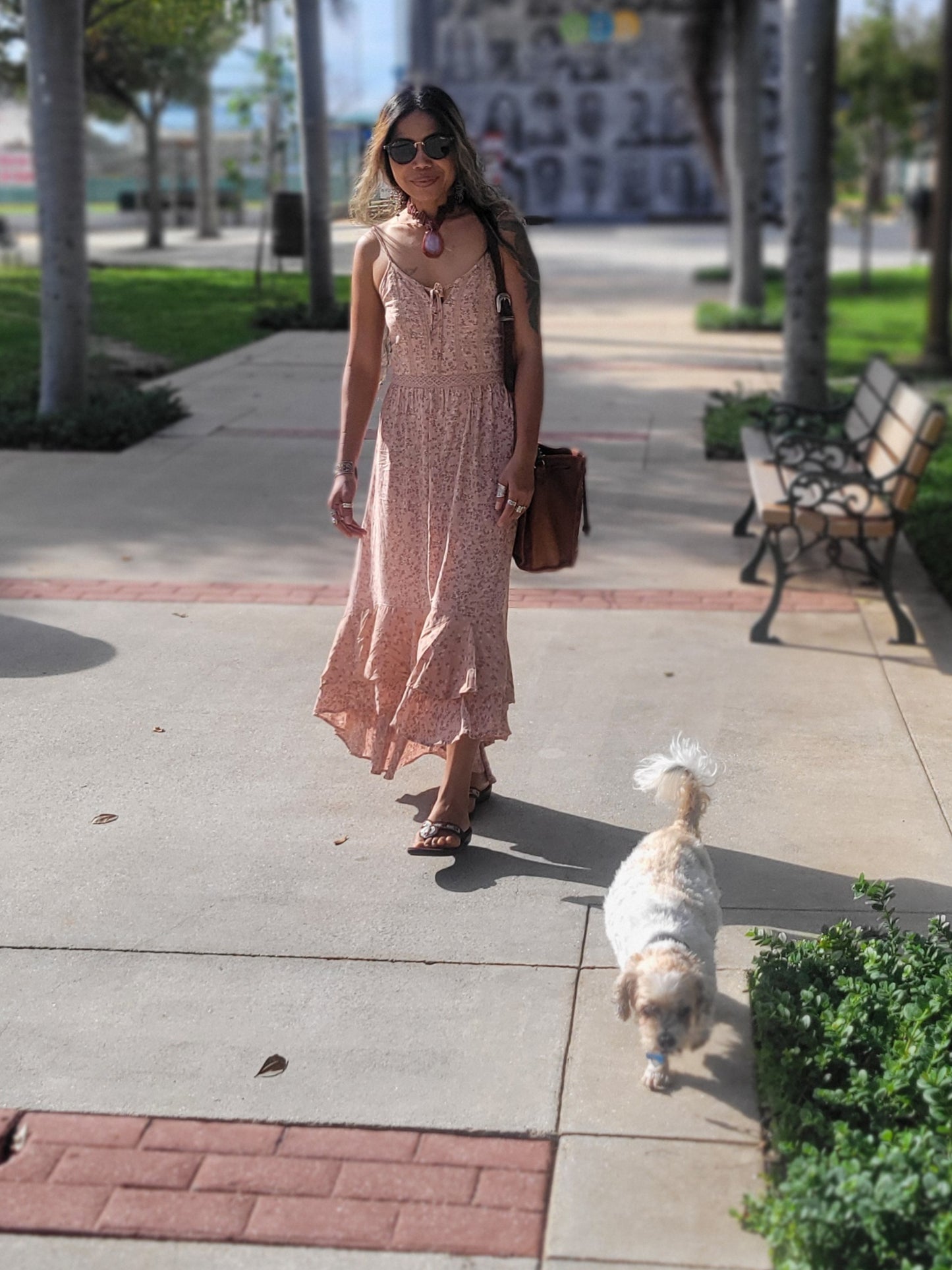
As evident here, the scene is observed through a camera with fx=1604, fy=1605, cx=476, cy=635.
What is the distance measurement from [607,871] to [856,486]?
3.44 metres

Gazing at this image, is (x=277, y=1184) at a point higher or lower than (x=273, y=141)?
lower

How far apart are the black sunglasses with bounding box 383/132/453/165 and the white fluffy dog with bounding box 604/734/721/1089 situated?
1644 millimetres

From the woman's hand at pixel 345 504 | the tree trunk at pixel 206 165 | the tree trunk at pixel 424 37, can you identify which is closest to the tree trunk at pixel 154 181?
the tree trunk at pixel 206 165

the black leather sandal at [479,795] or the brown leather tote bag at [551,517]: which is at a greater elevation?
the brown leather tote bag at [551,517]

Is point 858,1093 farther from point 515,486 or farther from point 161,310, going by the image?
point 161,310

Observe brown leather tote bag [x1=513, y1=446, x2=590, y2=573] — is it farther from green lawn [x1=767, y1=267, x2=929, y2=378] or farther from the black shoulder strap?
green lawn [x1=767, y1=267, x2=929, y2=378]

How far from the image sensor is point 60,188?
426 inches

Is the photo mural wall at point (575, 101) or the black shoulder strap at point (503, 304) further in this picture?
the photo mural wall at point (575, 101)

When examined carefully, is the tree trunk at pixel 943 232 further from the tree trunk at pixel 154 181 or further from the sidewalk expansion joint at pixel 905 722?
the tree trunk at pixel 154 181

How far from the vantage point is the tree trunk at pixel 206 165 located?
1490 inches

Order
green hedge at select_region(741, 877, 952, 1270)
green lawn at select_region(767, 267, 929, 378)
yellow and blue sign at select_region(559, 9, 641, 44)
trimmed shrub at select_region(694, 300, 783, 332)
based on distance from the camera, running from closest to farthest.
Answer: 1. green hedge at select_region(741, 877, 952, 1270)
2. green lawn at select_region(767, 267, 929, 378)
3. trimmed shrub at select_region(694, 300, 783, 332)
4. yellow and blue sign at select_region(559, 9, 641, 44)

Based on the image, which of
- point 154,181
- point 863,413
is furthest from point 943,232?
point 154,181

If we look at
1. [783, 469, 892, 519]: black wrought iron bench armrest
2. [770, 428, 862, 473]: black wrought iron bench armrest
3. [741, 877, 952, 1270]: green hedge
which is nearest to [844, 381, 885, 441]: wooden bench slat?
[770, 428, 862, 473]: black wrought iron bench armrest

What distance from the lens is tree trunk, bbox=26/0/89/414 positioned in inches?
418
